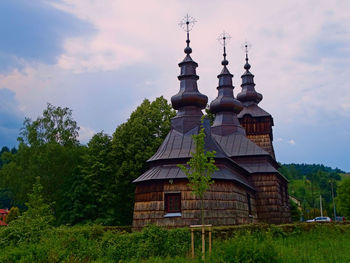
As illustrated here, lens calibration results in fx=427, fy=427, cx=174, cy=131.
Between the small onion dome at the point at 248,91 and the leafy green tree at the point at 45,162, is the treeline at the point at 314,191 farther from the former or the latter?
the leafy green tree at the point at 45,162

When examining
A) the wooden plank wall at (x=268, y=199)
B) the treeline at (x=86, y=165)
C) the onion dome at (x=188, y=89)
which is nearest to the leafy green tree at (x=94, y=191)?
the treeline at (x=86, y=165)

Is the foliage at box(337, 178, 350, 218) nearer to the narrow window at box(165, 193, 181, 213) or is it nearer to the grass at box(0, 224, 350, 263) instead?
the narrow window at box(165, 193, 181, 213)

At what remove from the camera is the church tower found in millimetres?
38688

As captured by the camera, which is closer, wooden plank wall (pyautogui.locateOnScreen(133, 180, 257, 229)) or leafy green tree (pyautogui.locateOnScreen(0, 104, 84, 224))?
wooden plank wall (pyautogui.locateOnScreen(133, 180, 257, 229))

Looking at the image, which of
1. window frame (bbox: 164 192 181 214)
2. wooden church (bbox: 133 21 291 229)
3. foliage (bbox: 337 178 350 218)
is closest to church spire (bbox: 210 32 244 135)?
wooden church (bbox: 133 21 291 229)

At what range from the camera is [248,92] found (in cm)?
4088

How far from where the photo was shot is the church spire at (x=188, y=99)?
28.5 metres

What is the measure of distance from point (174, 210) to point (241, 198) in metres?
5.34

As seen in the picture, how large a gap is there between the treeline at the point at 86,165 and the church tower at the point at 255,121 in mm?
7038

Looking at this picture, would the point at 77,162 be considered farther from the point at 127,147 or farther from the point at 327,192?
the point at 327,192

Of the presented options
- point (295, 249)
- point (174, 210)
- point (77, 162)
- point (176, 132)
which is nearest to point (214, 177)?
point (174, 210)

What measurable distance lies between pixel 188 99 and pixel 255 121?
1198 cm

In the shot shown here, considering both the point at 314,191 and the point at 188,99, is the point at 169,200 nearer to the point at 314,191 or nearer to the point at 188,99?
the point at 188,99

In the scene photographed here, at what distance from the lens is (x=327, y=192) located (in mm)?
102750
